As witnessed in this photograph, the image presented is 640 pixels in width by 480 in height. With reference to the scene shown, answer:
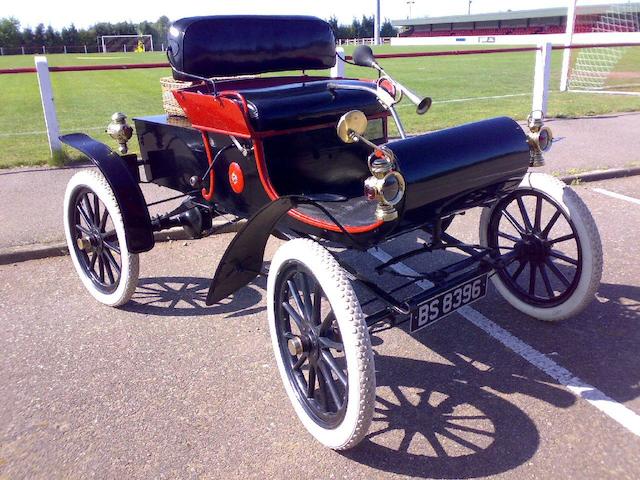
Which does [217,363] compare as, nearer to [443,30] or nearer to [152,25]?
[443,30]

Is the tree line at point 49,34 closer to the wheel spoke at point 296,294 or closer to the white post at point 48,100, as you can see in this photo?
the white post at point 48,100

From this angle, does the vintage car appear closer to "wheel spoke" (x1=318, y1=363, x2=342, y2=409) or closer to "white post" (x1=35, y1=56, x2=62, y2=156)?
"wheel spoke" (x1=318, y1=363, x2=342, y2=409)

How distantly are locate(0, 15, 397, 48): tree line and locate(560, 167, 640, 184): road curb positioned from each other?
7175cm

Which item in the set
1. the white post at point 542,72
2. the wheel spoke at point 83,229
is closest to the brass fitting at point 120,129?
the wheel spoke at point 83,229

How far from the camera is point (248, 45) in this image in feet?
12.1

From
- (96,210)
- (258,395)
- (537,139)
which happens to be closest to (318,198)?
(258,395)

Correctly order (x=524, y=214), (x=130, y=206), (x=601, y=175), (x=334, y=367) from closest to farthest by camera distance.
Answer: (x=334, y=367) → (x=524, y=214) → (x=130, y=206) → (x=601, y=175)

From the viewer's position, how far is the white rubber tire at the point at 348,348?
219cm

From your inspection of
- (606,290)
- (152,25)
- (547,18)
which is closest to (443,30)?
(547,18)

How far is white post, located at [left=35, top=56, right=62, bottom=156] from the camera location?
266 inches

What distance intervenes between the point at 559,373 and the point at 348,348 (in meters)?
1.27

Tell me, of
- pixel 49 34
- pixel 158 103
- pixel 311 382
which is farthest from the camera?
pixel 49 34

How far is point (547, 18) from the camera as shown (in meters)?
65.1

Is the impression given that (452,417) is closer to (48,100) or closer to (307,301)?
(307,301)
